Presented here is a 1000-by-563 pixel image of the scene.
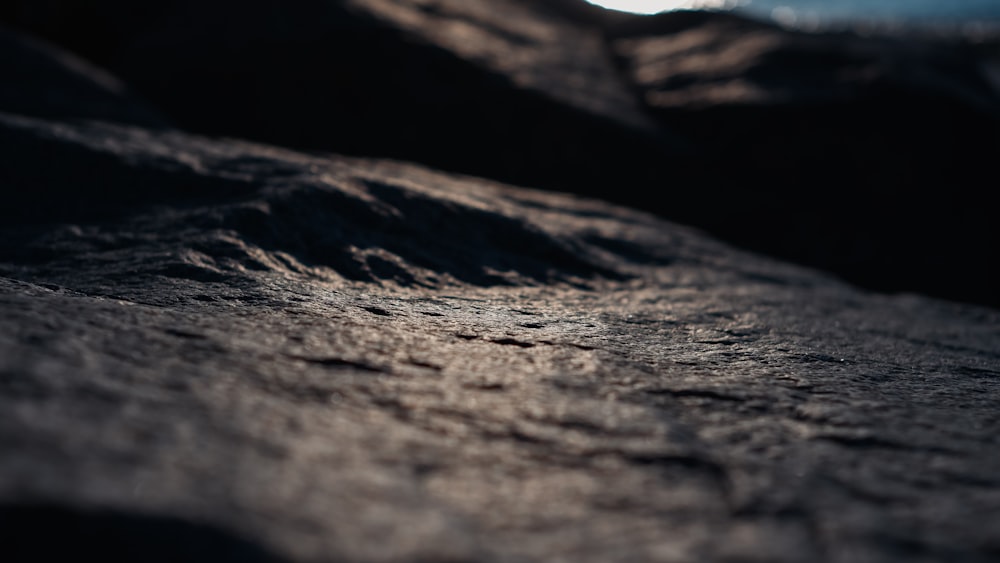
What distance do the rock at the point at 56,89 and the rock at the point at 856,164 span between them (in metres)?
2.10

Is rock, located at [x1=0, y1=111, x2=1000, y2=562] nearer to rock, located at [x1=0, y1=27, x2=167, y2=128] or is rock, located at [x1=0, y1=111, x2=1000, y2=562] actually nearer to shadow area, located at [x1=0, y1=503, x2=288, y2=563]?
shadow area, located at [x1=0, y1=503, x2=288, y2=563]

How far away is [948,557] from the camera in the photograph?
540mm

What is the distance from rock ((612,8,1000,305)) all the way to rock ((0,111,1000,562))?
1568 mm

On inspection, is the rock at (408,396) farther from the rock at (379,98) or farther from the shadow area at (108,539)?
the rock at (379,98)

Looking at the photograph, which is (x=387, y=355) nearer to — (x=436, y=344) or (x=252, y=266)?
(x=436, y=344)

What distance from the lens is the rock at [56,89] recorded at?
2.15 meters

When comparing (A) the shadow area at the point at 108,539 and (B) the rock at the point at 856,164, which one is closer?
(A) the shadow area at the point at 108,539

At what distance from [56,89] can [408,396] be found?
2.10m

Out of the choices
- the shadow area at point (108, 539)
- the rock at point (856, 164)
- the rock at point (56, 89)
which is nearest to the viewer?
the shadow area at point (108, 539)

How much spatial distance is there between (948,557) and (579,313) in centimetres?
73

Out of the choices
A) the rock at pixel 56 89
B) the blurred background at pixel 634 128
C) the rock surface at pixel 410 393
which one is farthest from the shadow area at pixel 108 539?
the blurred background at pixel 634 128

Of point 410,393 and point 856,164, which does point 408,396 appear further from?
point 856,164

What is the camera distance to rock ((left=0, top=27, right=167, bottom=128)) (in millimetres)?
2150

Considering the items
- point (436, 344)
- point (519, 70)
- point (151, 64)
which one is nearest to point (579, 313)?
point (436, 344)
